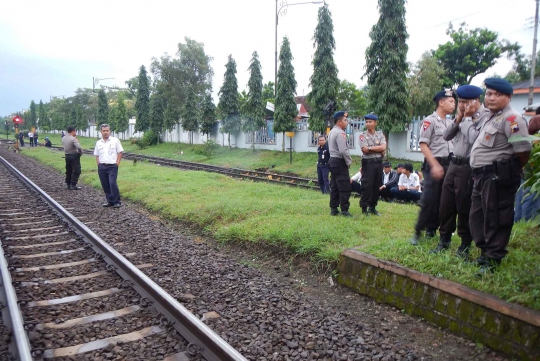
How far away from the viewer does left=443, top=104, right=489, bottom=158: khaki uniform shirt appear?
4016 millimetres

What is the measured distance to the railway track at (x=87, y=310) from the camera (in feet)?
10.4

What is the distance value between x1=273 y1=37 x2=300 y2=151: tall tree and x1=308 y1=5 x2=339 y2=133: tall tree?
2215 millimetres

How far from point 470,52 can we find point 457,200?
114 feet

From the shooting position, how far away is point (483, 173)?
3564 mm

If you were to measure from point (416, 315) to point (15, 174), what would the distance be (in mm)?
16656

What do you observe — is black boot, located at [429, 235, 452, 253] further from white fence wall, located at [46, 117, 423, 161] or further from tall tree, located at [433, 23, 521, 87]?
tall tree, located at [433, 23, 521, 87]

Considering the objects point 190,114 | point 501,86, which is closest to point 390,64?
point 501,86

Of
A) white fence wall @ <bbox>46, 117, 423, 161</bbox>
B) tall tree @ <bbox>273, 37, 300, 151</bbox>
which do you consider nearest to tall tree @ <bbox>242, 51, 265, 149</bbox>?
white fence wall @ <bbox>46, 117, 423, 161</bbox>

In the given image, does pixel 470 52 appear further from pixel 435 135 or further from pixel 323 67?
→ pixel 435 135

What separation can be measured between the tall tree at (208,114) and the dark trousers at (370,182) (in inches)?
1011

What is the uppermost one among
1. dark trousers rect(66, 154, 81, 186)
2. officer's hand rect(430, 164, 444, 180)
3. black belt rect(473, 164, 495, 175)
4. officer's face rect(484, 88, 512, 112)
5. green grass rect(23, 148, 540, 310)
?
officer's face rect(484, 88, 512, 112)

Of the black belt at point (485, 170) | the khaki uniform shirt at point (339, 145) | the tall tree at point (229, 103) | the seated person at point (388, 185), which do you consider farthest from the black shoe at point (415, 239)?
the tall tree at point (229, 103)

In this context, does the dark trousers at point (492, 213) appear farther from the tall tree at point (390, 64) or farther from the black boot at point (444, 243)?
the tall tree at point (390, 64)

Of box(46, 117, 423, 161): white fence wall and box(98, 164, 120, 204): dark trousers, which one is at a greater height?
box(46, 117, 423, 161): white fence wall
